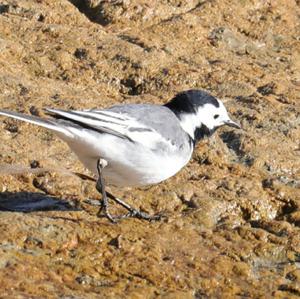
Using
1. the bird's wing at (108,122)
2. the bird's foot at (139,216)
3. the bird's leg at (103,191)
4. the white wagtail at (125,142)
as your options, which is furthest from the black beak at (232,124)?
the bird's leg at (103,191)

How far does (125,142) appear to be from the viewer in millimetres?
6707

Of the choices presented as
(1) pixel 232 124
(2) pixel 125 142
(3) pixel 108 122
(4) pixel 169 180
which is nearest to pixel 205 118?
(1) pixel 232 124

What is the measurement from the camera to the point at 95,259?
6035 mm

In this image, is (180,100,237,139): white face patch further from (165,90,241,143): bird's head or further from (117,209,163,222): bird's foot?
(117,209,163,222): bird's foot

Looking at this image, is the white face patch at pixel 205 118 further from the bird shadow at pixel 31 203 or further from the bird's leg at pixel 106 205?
the bird shadow at pixel 31 203

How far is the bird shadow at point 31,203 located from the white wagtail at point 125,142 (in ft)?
0.99

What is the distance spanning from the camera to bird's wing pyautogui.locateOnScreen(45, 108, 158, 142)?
641 cm

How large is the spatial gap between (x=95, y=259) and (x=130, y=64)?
344 centimetres

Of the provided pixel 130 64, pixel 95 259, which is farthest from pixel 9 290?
pixel 130 64

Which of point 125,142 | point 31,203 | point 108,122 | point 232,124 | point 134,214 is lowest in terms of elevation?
point 31,203

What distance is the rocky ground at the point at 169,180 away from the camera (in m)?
5.97

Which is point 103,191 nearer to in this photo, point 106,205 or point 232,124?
point 106,205

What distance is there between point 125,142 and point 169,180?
962 millimetres

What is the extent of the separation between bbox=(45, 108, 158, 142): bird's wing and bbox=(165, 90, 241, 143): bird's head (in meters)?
0.61
